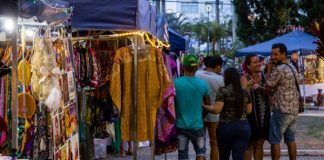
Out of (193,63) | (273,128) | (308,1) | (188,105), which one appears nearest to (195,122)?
(188,105)

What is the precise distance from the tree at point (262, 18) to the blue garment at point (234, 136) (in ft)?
66.6

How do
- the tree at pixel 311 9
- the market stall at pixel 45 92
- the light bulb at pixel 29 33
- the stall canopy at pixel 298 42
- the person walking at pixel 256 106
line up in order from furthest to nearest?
the stall canopy at pixel 298 42 → the tree at pixel 311 9 → the person walking at pixel 256 106 → the light bulb at pixel 29 33 → the market stall at pixel 45 92

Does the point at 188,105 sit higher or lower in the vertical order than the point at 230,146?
higher

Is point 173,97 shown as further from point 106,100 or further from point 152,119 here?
point 106,100

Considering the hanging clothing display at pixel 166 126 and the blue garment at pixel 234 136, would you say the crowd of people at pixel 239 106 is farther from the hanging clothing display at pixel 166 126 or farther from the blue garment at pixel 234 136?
the hanging clothing display at pixel 166 126

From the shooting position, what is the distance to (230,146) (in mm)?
6922

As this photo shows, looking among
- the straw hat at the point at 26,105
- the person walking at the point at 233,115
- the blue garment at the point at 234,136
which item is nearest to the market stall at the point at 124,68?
the person walking at the point at 233,115

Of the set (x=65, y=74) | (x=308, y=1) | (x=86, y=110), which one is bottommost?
(x=86, y=110)

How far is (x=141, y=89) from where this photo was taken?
23.0ft

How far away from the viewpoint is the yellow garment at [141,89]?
7000mm

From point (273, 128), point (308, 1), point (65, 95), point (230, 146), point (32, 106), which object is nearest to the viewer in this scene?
point (32, 106)

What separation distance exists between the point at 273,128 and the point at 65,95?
321cm

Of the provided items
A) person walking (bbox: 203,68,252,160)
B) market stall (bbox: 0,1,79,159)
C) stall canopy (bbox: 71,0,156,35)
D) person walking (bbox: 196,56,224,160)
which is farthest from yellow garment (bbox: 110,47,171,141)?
person walking (bbox: 196,56,224,160)

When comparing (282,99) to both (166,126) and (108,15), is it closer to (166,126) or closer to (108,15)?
(166,126)
